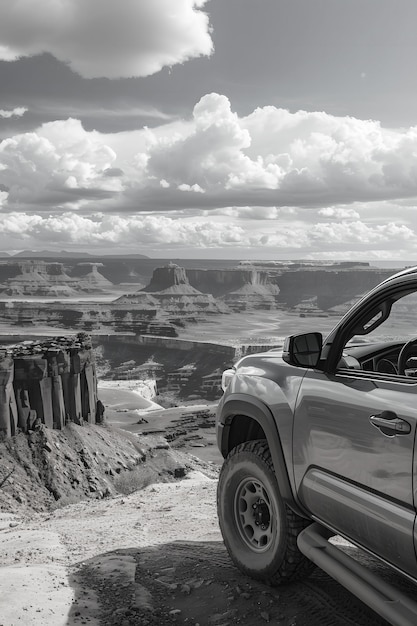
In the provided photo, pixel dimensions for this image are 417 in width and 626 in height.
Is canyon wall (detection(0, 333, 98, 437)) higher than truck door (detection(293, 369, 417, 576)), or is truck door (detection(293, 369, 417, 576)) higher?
truck door (detection(293, 369, 417, 576))

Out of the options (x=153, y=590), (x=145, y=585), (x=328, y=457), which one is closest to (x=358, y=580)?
(x=328, y=457)

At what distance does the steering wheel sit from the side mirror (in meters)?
0.67

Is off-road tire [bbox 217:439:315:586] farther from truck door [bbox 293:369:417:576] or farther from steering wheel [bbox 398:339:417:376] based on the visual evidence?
steering wheel [bbox 398:339:417:376]

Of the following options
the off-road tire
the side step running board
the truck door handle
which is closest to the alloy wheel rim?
the off-road tire

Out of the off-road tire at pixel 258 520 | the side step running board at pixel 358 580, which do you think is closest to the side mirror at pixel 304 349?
the off-road tire at pixel 258 520

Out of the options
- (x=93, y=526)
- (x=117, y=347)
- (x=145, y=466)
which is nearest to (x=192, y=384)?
(x=117, y=347)

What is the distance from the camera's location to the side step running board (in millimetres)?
3020

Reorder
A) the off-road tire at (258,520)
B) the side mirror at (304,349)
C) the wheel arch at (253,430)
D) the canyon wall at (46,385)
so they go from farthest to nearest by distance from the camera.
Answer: the canyon wall at (46,385)
the off-road tire at (258,520)
the wheel arch at (253,430)
the side mirror at (304,349)

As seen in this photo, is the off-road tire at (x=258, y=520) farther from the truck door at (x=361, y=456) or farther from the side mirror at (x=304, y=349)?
the side mirror at (x=304, y=349)

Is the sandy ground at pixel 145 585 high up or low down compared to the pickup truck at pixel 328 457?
down

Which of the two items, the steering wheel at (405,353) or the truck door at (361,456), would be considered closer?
the truck door at (361,456)

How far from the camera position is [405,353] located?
13.3ft

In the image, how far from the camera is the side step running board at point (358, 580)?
3.02 metres

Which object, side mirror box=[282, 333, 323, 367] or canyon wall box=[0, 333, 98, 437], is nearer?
side mirror box=[282, 333, 323, 367]
